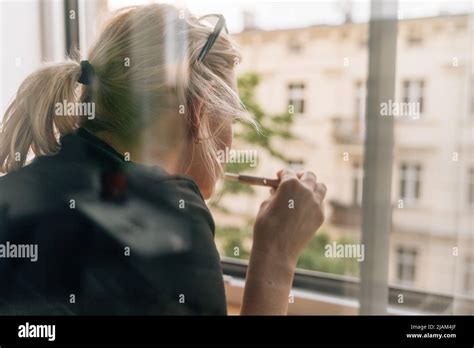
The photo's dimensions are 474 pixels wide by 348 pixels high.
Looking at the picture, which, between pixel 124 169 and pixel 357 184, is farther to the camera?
pixel 357 184

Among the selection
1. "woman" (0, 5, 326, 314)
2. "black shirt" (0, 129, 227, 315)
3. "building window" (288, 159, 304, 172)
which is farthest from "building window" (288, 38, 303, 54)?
"black shirt" (0, 129, 227, 315)

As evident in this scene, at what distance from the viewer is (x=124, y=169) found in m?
0.82

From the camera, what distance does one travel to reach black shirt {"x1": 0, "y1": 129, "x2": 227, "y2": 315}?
791mm

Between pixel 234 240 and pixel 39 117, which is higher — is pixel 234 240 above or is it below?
below

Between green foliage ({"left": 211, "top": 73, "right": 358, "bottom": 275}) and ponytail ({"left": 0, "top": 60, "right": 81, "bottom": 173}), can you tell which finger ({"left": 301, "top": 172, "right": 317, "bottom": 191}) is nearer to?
green foliage ({"left": 211, "top": 73, "right": 358, "bottom": 275})

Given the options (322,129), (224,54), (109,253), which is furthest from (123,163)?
(322,129)

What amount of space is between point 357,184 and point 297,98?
22 cm

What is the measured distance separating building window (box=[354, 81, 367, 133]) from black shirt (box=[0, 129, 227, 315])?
0.36 m

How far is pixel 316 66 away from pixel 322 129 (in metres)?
0.13

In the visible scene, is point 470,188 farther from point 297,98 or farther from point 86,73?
point 86,73

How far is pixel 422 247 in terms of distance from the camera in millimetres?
924

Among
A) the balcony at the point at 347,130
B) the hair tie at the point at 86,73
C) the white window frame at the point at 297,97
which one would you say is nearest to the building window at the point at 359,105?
the balcony at the point at 347,130

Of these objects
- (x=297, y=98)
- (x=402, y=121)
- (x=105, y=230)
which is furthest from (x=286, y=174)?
(x=105, y=230)
